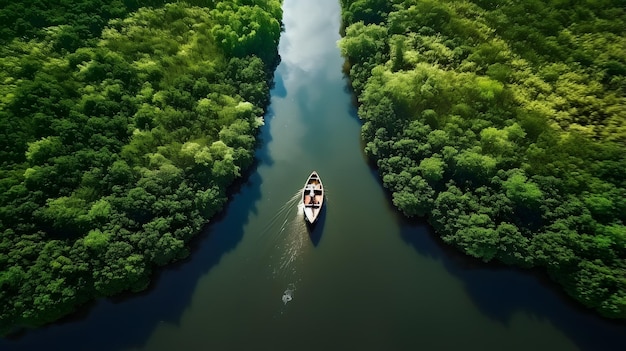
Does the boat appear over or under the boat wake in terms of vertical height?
over

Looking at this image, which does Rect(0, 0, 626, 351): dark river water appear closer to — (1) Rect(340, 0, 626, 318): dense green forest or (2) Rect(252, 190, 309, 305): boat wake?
(2) Rect(252, 190, 309, 305): boat wake

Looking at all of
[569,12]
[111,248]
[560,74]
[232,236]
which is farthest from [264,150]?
[569,12]

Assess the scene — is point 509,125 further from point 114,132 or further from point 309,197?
point 114,132

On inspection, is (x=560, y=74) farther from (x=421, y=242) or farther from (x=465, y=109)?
(x=421, y=242)

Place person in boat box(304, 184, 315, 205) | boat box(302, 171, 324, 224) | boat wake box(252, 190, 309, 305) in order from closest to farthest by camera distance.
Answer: boat wake box(252, 190, 309, 305), boat box(302, 171, 324, 224), person in boat box(304, 184, 315, 205)

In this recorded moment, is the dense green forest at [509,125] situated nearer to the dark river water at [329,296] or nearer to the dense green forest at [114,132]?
the dark river water at [329,296]

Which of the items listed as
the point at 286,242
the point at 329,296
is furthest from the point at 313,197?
the point at 329,296

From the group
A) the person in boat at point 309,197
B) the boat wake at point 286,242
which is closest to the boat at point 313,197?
the person in boat at point 309,197

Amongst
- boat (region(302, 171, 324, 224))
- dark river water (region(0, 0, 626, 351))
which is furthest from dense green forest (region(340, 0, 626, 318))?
boat (region(302, 171, 324, 224))
